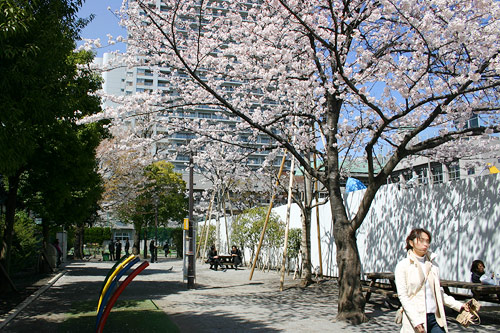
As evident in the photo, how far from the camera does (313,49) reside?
1073 cm

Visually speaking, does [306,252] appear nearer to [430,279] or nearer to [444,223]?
[444,223]

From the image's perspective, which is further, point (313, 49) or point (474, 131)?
point (313, 49)

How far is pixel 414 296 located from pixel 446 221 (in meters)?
7.11

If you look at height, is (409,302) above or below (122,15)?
below

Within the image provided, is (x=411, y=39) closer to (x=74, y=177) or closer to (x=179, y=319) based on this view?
(x=179, y=319)

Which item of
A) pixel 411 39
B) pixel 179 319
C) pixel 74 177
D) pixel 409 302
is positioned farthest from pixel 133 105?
pixel 409 302

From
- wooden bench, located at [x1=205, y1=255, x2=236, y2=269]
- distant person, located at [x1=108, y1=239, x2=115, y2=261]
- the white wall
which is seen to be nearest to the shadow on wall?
the white wall

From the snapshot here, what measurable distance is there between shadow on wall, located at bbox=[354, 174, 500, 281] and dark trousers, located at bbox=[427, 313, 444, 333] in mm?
5805

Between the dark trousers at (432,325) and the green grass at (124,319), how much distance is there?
4.66 m

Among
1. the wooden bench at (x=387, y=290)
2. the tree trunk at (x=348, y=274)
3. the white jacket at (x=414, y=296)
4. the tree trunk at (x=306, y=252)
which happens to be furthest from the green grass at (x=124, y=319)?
the tree trunk at (x=306, y=252)

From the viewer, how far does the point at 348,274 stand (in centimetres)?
863

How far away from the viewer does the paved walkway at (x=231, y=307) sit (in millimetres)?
7891

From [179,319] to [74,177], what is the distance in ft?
21.4

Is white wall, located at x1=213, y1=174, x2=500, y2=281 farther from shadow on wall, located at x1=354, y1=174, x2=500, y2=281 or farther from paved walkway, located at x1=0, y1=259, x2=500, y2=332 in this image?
paved walkway, located at x1=0, y1=259, x2=500, y2=332
